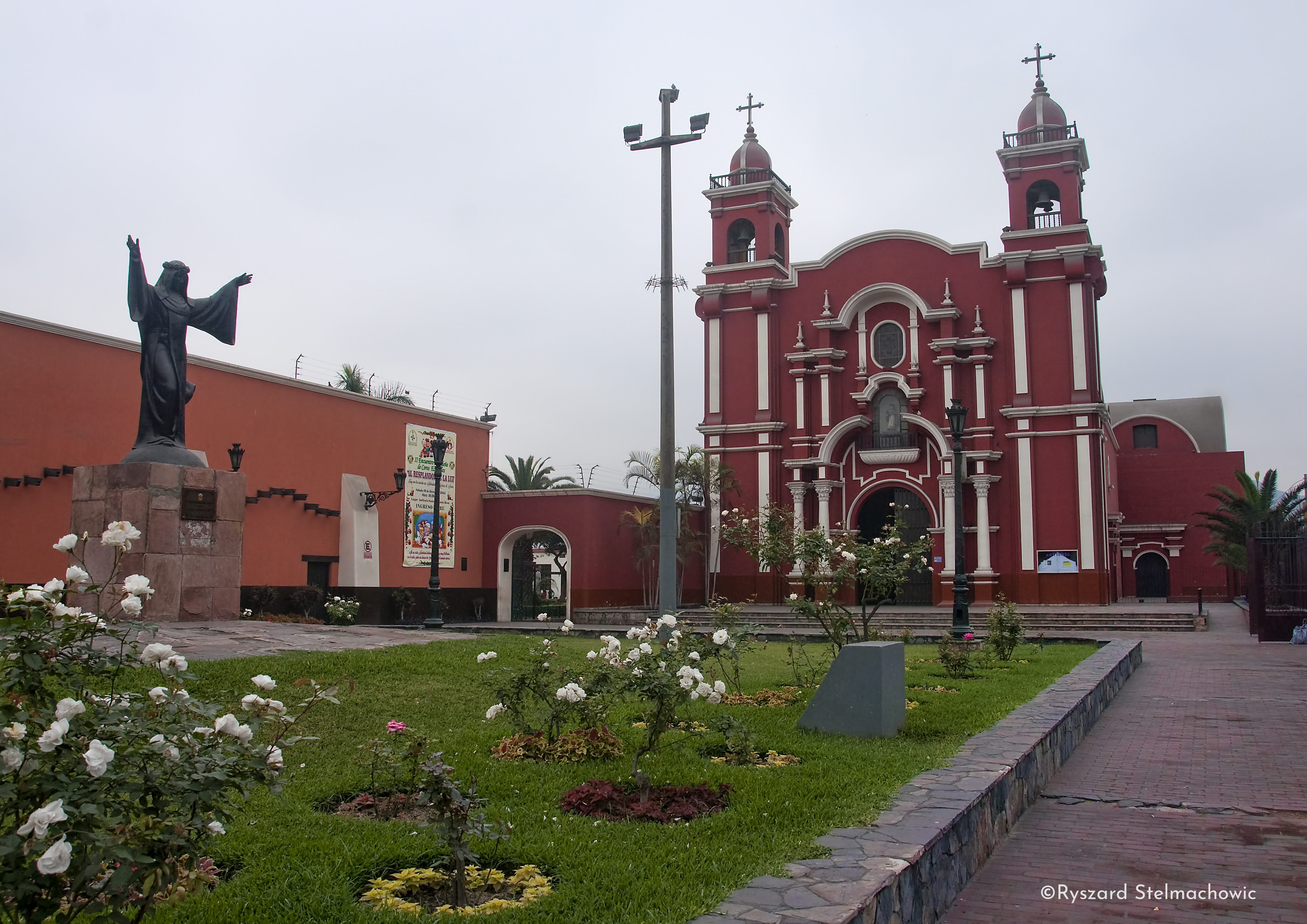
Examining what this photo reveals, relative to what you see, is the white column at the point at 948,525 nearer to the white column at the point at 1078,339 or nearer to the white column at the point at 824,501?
the white column at the point at 824,501

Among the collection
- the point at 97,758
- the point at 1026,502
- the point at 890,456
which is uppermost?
the point at 890,456

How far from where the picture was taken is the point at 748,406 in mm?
29547

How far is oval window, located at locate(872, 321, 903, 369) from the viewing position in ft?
93.4

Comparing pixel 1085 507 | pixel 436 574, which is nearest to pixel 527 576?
pixel 436 574

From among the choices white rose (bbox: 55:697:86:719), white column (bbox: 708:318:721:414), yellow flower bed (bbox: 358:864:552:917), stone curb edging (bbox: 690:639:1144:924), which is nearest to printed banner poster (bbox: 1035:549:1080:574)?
white column (bbox: 708:318:721:414)

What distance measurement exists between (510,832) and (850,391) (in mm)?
25822

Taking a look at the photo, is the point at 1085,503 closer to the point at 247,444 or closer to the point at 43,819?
the point at 247,444

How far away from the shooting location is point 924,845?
404 centimetres

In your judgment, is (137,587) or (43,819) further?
(137,587)

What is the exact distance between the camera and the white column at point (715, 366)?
1182 inches

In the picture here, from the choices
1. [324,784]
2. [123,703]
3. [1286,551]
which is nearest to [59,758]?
[123,703]

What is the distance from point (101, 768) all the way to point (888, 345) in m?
27.6

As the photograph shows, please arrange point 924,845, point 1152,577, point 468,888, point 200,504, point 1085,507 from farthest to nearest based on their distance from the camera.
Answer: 1. point 1152,577
2. point 1085,507
3. point 200,504
4. point 924,845
5. point 468,888

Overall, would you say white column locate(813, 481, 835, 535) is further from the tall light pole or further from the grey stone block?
the grey stone block
